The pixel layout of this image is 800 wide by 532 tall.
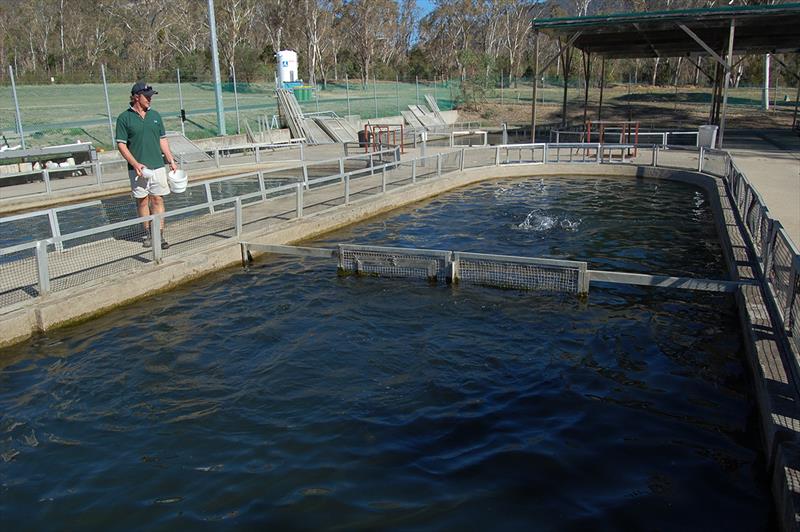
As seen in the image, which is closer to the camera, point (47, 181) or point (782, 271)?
point (782, 271)

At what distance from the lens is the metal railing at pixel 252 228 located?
8.02 m

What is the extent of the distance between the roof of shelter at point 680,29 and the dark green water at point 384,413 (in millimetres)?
15997

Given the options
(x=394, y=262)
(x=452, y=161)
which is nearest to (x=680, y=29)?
(x=452, y=161)

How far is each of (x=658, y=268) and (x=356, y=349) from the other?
19.6 feet

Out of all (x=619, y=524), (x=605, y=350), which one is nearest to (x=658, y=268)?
(x=605, y=350)

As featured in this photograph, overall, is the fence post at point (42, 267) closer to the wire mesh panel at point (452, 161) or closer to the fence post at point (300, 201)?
the fence post at point (300, 201)

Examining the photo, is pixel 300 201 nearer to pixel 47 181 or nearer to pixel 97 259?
pixel 97 259

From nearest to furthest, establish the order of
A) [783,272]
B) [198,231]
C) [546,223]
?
[783,272] → [198,231] → [546,223]

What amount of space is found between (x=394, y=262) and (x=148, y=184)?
12.7 feet

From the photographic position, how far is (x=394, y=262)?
10.5 metres

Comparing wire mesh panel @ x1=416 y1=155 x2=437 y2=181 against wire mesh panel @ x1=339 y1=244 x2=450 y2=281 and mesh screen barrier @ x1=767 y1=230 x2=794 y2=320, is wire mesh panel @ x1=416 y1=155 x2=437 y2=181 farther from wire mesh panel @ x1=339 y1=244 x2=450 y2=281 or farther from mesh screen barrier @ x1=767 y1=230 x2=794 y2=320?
mesh screen barrier @ x1=767 y1=230 x2=794 y2=320

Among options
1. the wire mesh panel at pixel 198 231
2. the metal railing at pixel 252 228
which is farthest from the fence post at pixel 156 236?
the wire mesh panel at pixel 198 231

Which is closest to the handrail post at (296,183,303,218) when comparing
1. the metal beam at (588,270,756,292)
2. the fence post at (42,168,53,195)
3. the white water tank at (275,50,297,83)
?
the metal beam at (588,270,756,292)

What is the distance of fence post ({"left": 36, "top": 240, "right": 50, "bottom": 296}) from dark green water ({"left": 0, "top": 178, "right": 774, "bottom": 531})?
0.63 metres
